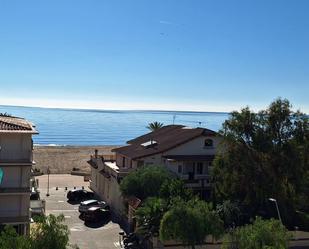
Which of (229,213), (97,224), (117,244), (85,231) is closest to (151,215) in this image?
(117,244)

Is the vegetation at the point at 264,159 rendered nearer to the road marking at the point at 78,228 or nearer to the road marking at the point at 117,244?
the road marking at the point at 117,244

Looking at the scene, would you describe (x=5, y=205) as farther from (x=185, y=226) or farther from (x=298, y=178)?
(x=298, y=178)

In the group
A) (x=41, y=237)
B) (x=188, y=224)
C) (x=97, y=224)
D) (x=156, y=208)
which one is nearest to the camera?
(x=41, y=237)

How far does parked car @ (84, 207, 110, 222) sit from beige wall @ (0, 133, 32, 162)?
9.08 meters

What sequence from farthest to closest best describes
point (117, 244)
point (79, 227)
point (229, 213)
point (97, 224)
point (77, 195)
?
point (77, 195), point (97, 224), point (79, 227), point (229, 213), point (117, 244)

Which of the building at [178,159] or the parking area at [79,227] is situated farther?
the building at [178,159]

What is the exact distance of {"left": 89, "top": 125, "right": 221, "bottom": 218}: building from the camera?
1770 inches

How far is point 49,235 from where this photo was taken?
2172 cm

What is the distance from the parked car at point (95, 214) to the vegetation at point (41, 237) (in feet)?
66.5

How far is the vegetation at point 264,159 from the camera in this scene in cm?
3912

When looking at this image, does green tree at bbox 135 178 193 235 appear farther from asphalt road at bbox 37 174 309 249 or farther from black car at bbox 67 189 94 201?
black car at bbox 67 189 94 201

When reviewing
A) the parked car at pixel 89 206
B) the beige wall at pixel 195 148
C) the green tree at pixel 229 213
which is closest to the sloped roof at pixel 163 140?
the beige wall at pixel 195 148

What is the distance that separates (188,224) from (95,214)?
49.7ft

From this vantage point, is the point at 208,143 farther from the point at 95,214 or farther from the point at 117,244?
the point at 117,244
